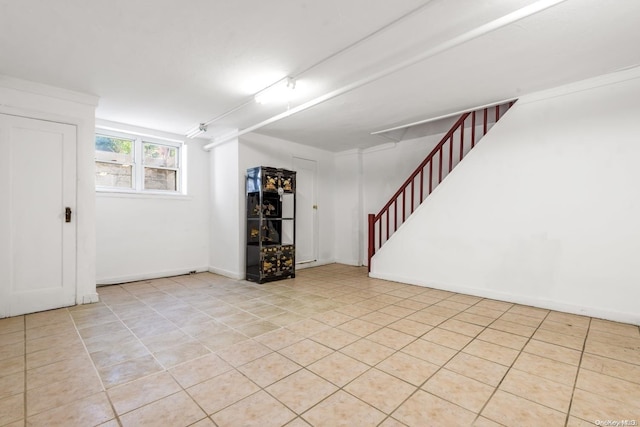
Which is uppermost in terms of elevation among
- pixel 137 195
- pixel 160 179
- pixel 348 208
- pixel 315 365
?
pixel 160 179

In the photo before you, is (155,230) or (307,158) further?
(307,158)

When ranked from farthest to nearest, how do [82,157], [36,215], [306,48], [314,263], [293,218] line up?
[314,263], [293,218], [82,157], [36,215], [306,48]

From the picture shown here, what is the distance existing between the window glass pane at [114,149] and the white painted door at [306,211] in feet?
10.5

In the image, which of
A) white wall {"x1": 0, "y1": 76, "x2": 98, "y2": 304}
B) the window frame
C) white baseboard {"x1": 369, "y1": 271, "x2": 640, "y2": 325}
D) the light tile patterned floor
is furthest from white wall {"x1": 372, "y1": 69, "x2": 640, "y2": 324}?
white wall {"x1": 0, "y1": 76, "x2": 98, "y2": 304}

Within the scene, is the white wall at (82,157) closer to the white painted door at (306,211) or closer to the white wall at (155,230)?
the white wall at (155,230)

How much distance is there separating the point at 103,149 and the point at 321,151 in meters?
4.35

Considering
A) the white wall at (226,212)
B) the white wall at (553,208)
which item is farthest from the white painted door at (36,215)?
the white wall at (553,208)

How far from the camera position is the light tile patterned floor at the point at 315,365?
176cm

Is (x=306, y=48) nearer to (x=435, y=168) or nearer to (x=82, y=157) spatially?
(x=82, y=157)

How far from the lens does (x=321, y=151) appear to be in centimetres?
700

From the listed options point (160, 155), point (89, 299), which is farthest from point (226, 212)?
point (89, 299)

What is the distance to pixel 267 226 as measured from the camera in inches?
225

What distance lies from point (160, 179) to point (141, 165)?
1.38 ft

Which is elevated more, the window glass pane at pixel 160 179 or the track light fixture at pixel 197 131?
the track light fixture at pixel 197 131
